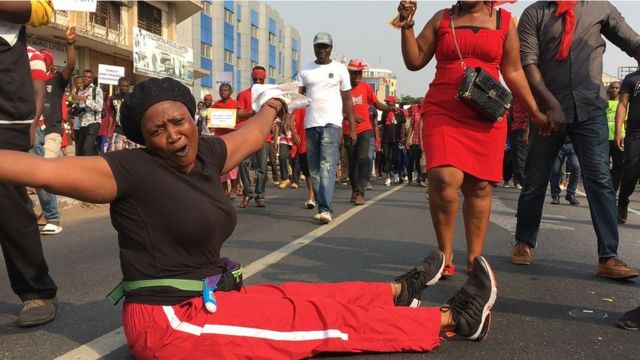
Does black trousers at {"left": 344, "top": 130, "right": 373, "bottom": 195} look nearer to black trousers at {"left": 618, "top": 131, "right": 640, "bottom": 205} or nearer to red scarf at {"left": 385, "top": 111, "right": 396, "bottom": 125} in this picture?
black trousers at {"left": 618, "top": 131, "right": 640, "bottom": 205}

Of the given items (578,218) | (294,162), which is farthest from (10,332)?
(294,162)

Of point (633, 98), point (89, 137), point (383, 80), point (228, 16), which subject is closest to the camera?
point (633, 98)

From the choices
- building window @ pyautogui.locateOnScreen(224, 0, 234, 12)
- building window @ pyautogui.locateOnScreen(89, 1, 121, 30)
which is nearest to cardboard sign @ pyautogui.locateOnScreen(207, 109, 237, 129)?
building window @ pyautogui.locateOnScreen(89, 1, 121, 30)

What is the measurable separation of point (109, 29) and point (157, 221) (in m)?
31.1

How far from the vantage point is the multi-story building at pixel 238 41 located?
4747 cm

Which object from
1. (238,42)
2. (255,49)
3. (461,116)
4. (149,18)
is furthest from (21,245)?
(255,49)

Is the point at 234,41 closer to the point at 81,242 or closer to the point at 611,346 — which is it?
the point at 81,242

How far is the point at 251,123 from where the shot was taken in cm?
285

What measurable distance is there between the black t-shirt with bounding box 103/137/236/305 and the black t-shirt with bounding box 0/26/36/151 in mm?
960

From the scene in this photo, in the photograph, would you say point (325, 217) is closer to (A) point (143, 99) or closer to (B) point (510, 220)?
(B) point (510, 220)

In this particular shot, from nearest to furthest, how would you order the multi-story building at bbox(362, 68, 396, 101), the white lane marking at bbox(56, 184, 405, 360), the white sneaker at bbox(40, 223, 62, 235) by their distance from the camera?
the white lane marking at bbox(56, 184, 405, 360) < the white sneaker at bbox(40, 223, 62, 235) < the multi-story building at bbox(362, 68, 396, 101)

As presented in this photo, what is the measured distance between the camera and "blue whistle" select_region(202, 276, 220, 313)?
2.19m

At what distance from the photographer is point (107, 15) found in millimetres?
30266

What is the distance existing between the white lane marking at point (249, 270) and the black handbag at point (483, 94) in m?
1.80
